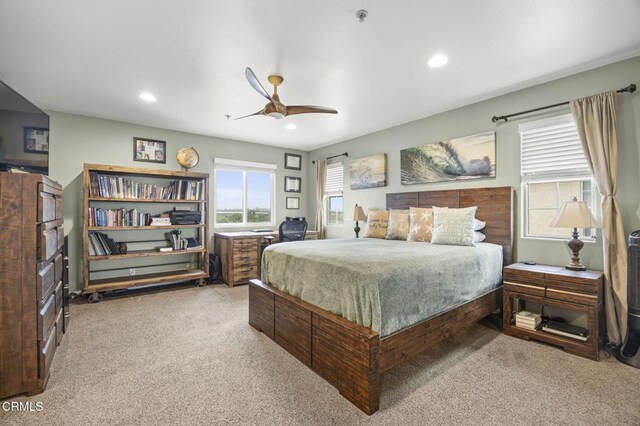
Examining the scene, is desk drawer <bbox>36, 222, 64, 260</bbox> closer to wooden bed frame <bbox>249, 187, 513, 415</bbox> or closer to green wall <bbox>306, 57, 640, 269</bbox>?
wooden bed frame <bbox>249, 187, 513, 415</bbox>

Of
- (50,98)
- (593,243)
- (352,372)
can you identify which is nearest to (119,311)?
(50,98)

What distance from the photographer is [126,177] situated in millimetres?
4410

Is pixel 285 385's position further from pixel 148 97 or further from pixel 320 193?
pixel 320 193

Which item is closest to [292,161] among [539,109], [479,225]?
[479,225]

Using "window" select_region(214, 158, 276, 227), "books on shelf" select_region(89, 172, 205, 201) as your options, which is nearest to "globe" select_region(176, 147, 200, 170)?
"books on shelf" select_region(89, 172, 205, 201)

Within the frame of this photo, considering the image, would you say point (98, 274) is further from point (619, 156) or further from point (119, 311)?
point (619, 156)

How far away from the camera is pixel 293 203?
6293 mm

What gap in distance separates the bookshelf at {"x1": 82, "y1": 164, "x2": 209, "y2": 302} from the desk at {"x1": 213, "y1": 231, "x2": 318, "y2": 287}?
314 mm

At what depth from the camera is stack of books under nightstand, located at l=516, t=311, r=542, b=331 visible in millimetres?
2699

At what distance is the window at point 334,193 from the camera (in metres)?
5.70

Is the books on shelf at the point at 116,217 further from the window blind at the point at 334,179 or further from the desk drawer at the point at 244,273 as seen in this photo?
the window blind at the point at 334,179

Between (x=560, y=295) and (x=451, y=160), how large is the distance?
1972mm

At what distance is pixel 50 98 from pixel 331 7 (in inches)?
146

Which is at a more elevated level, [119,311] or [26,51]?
[26,51]
